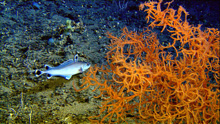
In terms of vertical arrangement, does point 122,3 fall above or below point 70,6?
above

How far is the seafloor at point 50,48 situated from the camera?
2.73m

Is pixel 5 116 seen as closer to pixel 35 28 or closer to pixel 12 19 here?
pixel 35 28

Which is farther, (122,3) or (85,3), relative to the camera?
(122,3)

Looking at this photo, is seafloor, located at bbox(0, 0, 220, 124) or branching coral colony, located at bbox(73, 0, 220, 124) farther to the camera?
seafloor, located at bbox(0, 0, 220, 124)

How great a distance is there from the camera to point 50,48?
3502 millimetres

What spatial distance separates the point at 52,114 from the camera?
2.72 meters

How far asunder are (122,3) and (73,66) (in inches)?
180

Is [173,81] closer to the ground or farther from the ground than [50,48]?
closer to the ground

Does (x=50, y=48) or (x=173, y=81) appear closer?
(x=173, y=81)

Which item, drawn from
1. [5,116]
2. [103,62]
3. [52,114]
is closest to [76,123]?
[52,114]

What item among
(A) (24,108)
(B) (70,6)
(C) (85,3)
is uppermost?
(C) (85,3)

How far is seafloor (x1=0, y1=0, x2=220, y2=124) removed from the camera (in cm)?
273

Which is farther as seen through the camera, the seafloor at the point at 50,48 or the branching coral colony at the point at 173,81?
the seafloor at the point at 50,48

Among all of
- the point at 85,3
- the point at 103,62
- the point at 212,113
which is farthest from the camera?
the point at 85,3
